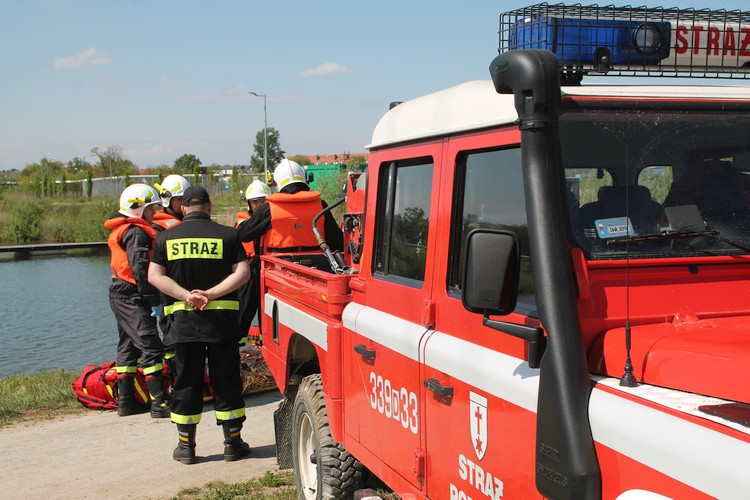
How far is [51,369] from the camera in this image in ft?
44.0

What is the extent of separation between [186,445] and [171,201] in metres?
3.69

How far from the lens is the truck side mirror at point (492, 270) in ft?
7.95

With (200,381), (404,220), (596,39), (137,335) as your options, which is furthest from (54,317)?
(596,39)

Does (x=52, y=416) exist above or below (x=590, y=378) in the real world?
below

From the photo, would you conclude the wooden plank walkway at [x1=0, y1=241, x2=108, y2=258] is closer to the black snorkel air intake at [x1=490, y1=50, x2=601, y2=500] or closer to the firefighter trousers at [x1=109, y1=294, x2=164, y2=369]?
the firefighter trousers at [x1=109, y1=294, x2=164, y2=369]

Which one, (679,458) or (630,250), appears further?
(630,250)

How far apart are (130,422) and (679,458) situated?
6935mm

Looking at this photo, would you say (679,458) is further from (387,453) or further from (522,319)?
(387,453)

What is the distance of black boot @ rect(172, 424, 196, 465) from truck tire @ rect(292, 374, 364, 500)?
1.59 meters

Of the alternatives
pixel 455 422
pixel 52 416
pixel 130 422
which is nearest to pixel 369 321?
pixel 455 422

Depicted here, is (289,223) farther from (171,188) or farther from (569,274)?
(569,274)

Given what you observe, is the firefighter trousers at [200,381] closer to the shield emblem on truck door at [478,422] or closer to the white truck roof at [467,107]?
the white truck roof at [467,107]

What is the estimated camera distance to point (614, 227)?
8.89 feet

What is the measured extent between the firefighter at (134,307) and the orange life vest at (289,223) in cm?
128
